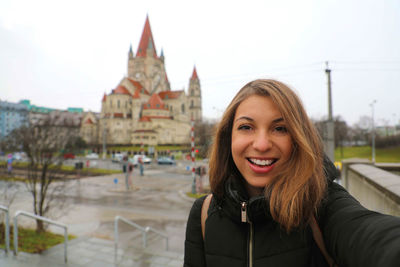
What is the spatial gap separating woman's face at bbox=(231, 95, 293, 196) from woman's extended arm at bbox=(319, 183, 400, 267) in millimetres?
323

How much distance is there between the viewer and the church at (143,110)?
70.1 metres

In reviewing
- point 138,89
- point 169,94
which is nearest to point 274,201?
point 138,89

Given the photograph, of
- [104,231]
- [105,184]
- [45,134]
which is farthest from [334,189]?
[105,184]

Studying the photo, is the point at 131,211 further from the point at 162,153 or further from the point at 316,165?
the point at 162,153

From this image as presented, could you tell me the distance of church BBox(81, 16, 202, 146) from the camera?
230 ft

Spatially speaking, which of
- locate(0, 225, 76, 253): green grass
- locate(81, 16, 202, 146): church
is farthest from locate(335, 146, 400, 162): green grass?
locate(81, 16, 202, 146): church

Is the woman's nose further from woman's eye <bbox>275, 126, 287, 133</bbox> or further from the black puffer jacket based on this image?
the black puffer jacket

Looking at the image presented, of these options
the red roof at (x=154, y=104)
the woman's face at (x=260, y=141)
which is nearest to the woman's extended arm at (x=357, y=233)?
the woman's face at (x=260, y=141)

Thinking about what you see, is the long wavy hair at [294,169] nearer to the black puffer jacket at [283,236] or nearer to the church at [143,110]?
the black puffer jacket at [283,236]

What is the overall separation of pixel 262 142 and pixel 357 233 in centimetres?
58

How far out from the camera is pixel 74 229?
9836 millimetres

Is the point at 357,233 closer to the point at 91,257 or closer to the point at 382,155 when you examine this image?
the point at 91,257

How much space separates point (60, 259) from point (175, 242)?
3.89 m

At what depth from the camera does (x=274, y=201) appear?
3.97 feet
